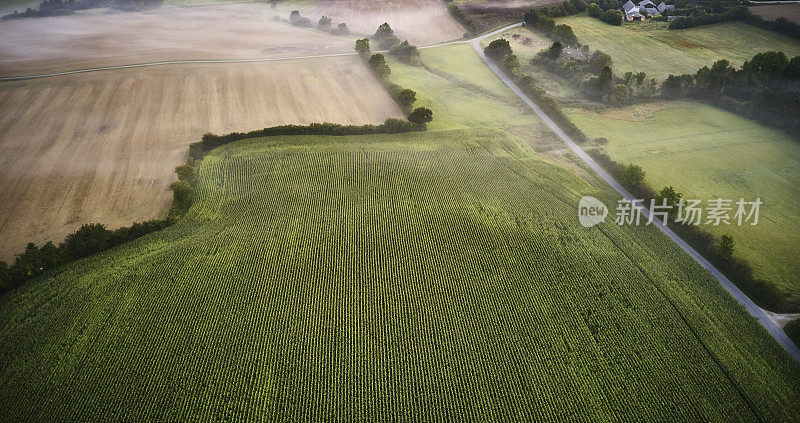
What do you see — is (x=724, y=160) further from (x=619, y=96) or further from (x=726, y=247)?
(x=726, y=247)

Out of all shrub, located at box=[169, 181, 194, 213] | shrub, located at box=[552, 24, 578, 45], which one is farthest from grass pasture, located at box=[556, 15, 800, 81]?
shrub, located at box=[169, 181, 194, 213]

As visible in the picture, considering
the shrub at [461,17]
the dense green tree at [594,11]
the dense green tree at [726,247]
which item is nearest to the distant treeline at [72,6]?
the shrub at [461,17]

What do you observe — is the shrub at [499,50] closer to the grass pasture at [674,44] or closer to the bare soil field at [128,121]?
the grass pasture at [674,44]

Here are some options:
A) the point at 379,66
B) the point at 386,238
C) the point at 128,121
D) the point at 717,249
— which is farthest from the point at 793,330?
the point at 128,121

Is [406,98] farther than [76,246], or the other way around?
[406,98]

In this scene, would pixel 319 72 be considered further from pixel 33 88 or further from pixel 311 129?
pixel 33 88

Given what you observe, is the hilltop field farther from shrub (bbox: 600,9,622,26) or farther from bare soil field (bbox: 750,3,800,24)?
Result: shrub (bbox: 600,9,622,26)

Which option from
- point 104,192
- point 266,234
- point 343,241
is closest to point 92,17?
point 104,192
